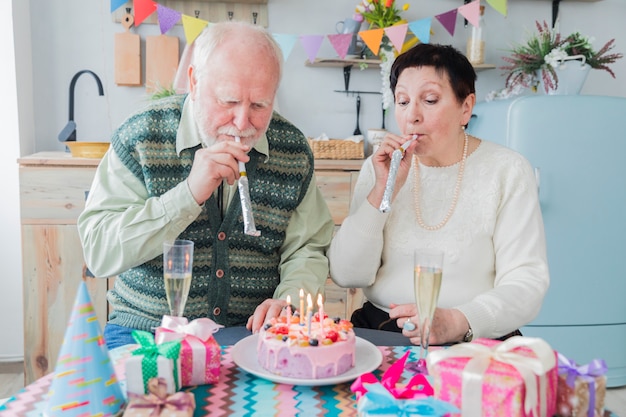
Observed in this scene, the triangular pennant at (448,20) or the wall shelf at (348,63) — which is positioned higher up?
the triangular pennant at (448,20)

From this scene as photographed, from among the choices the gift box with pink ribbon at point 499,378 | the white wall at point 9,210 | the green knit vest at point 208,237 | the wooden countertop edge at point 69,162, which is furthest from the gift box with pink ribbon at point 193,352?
the white wall at point 9,210

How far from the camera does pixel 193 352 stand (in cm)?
96

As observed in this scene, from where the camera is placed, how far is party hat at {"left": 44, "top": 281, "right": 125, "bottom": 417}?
81cm

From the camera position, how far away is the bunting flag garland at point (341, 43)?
3.09 metres

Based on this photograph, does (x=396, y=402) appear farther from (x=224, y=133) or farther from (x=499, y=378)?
(x=224, y=133)

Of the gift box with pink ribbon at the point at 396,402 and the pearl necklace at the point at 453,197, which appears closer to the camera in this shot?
the gift box with pink ribbon at the point at 396,402

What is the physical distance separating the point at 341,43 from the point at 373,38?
171 mm

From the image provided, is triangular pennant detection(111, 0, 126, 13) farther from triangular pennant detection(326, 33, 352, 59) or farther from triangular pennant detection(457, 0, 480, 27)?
triangular pennant detection(457, 0, 480, 27)

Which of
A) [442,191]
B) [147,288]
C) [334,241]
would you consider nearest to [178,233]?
[147,288]

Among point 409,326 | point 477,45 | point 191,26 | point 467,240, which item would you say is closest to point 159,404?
point 409,326

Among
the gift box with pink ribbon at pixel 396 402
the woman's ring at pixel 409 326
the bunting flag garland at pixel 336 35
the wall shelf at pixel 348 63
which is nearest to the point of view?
the gift box with pink ribbon at pixel 396 402

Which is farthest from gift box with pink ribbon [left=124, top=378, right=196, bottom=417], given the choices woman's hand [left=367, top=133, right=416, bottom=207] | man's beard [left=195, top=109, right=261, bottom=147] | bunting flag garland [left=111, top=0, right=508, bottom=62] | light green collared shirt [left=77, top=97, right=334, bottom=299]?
bunting flag garland [left=111, top=0, right=508, bottom=62]

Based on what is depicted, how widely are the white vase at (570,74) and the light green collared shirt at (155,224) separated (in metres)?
1.82

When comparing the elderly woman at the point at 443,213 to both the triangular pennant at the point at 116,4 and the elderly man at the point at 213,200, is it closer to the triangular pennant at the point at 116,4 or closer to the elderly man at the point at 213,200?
the elderly man at the point at 213,200
